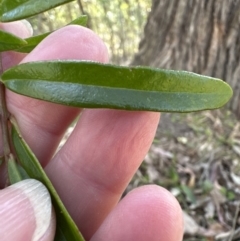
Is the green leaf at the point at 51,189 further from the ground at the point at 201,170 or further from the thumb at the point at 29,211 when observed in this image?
the ground at the point at 201,170

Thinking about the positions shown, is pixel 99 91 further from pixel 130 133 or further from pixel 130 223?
pixel 130 223

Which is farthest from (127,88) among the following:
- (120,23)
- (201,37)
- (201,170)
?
(120,23)

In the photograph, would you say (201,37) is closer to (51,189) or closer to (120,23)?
(51,189)

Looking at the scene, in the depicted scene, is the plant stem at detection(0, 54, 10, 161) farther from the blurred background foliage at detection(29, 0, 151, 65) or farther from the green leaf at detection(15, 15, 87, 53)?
the blurred background foliage at detection(29, 0, 151, 65)

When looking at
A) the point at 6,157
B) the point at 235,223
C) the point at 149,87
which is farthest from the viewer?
the point at 235,223

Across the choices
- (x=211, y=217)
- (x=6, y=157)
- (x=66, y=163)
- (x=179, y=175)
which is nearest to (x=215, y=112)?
(x=179, y=175)

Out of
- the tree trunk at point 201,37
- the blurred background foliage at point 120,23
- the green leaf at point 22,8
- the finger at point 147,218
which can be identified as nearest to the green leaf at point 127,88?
the green leaf at point 22,8
